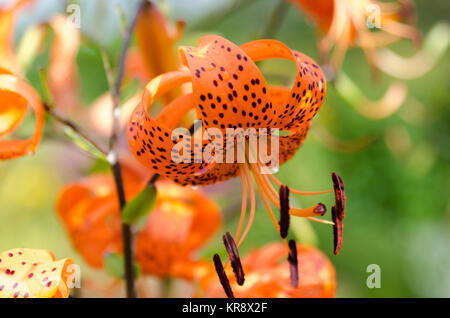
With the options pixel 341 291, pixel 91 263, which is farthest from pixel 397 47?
pixel 91 263

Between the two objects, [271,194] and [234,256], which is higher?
[271,194]

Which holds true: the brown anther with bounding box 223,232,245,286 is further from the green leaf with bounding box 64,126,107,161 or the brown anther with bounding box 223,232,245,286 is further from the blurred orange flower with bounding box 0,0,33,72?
the blurred orange flower with bounding box 0,0,33,72

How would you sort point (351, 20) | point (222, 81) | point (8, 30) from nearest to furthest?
point (222, 81) < point (8, 30) < point (351, 20)

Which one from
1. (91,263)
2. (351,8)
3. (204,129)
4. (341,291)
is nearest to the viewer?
(204,129)

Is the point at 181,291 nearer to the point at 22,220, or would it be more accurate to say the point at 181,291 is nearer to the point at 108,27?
the point at 108,27

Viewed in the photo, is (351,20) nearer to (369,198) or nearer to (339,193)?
(339,193)

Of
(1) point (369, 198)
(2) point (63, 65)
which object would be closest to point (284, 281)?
(2) point (63, 65)

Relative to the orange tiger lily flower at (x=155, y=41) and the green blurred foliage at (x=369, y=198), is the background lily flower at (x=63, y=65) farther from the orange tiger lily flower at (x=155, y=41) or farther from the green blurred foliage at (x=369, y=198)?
the green blurred foliage at (x=369, y=198)
